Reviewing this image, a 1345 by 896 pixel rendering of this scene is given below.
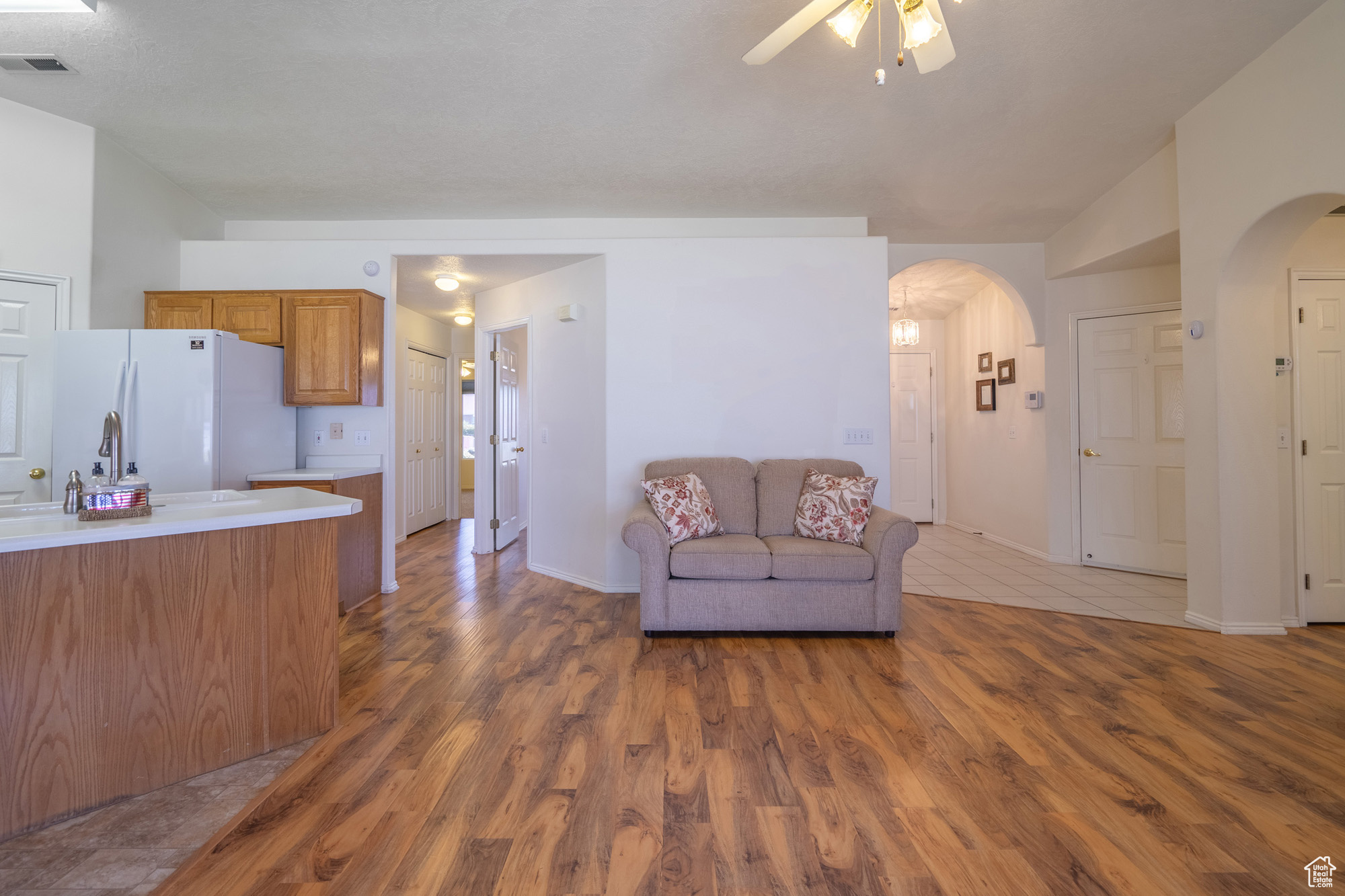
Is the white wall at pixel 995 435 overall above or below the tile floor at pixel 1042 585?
above

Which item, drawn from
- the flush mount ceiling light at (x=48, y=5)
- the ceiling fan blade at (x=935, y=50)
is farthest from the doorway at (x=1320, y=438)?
the flush mount ceiling light at (x=48, y=5)

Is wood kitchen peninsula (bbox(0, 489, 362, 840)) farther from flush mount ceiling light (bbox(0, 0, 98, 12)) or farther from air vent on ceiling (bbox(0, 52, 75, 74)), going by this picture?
air vent on ceiling (bbox(0, 52, 75, 74))

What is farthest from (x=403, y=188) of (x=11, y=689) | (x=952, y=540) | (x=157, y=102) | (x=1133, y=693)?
(x=952, y=540)

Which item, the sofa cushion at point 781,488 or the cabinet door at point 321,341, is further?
the cabinet door at point 321,341

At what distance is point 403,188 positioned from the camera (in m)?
3.89

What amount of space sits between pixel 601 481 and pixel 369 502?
151 cm

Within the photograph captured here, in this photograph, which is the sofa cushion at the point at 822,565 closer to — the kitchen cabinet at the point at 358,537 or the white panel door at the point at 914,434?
the kitchen cabinet at the point at 358,537

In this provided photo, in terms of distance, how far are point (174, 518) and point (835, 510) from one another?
293 cm

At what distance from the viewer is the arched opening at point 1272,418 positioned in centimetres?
315

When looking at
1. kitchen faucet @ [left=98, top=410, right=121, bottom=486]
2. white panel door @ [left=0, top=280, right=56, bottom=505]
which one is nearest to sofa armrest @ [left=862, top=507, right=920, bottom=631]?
Answer: kitchen faucet @ [left=98, top=410, right=121, bottom=486]

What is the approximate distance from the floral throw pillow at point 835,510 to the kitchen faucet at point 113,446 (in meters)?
3.04

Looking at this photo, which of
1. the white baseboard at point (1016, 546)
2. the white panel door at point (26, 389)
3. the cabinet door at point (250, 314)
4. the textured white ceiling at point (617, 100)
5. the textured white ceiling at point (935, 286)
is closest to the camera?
the textured white ceiling at point (617, 100)

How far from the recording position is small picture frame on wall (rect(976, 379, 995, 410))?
Answer: 5.98 metres

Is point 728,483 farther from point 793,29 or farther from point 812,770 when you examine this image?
point 793,29
